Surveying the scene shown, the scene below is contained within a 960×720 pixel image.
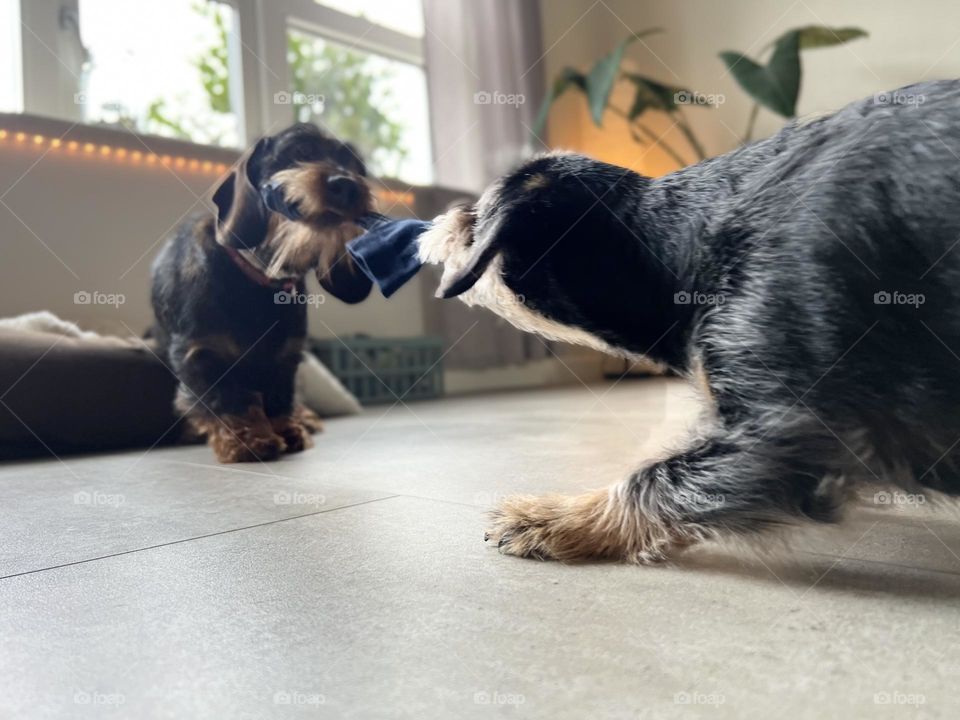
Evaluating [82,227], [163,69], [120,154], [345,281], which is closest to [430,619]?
[345,281]

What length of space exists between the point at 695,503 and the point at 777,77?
4383 mm

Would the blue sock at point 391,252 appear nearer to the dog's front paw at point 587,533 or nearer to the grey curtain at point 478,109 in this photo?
the dog's front paw at point 587,533

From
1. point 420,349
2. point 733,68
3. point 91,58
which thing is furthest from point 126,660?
point 733,68

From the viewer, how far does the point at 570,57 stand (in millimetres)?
6410

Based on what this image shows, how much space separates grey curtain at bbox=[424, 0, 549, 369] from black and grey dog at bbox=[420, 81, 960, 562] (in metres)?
3.72

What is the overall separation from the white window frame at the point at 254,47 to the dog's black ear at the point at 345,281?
2014 millimetres

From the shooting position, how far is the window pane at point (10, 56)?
3.27 m

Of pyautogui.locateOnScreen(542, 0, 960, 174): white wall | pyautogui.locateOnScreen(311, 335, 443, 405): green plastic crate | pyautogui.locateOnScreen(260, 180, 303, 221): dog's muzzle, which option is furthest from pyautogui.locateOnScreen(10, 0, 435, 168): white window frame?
pyautogui.locateOnScreen(260, 180, 303, 221): dog's muzzle

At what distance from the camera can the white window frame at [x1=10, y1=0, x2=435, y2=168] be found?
133 inches

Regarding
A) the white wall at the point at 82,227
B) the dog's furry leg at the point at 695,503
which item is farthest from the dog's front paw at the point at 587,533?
the white wall at the point at 82,227

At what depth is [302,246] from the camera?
2105mm

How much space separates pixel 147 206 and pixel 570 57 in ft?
13.0

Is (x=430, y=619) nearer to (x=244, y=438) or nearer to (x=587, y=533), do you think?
(x=587, y=533)

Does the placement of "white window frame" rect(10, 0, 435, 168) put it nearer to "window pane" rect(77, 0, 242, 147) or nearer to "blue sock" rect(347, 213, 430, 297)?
"window pane" rect(77, 0, 242, 147)
